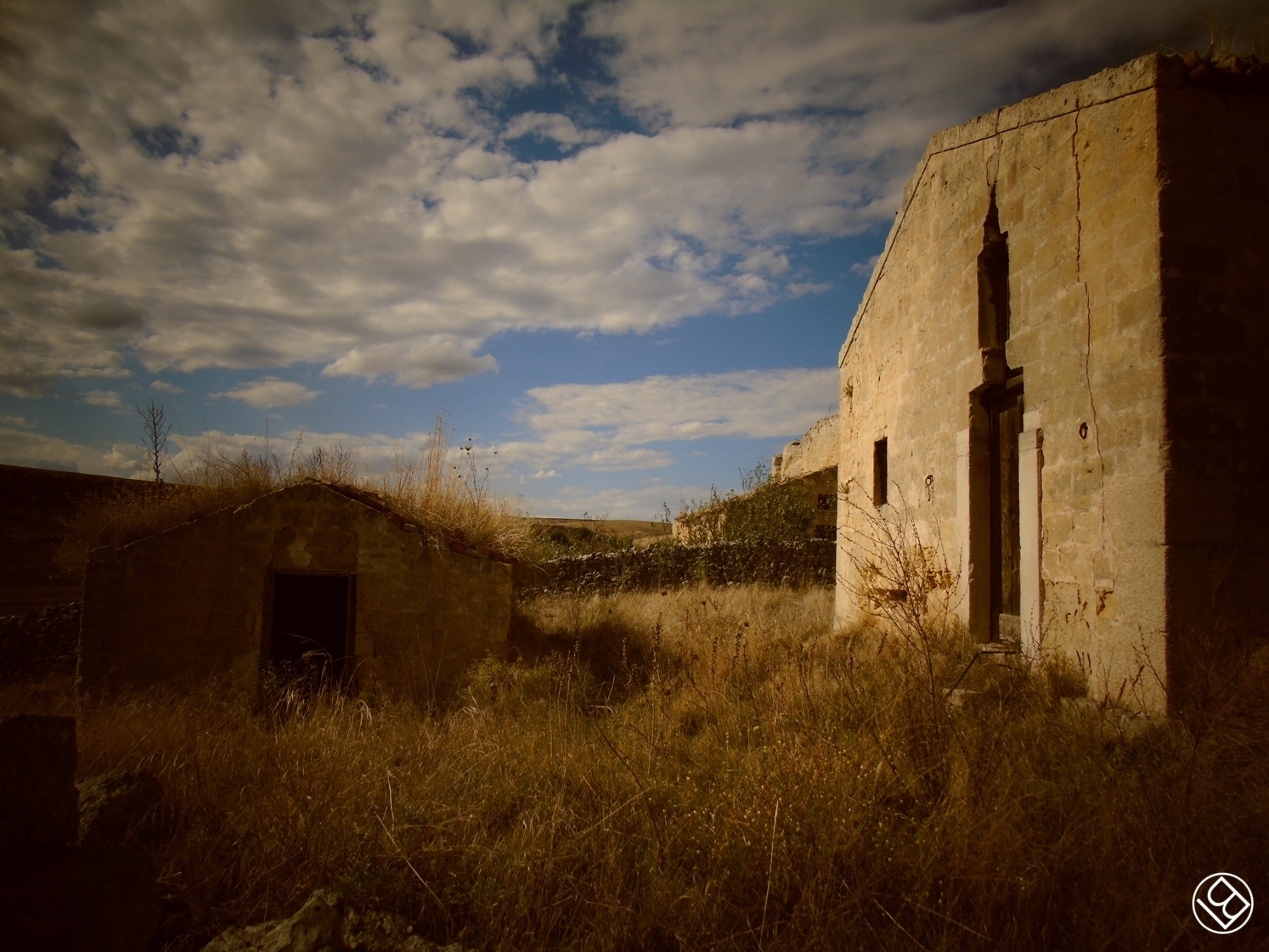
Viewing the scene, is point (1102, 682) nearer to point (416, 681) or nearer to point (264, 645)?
point (416, 681)

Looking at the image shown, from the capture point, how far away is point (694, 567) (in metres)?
14.1

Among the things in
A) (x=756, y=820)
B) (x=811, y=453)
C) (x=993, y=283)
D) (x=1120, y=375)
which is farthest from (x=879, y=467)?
(x=811, y=453)

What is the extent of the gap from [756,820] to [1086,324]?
402 cm

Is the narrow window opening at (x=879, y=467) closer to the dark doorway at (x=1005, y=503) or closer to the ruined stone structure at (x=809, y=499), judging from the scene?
the dark doorway at (x=1005, y=503)

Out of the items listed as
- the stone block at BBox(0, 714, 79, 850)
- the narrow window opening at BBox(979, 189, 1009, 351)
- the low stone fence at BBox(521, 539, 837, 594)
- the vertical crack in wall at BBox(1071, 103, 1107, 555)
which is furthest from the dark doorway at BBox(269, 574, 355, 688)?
A: the vertical crack in wall at BBox(1071, 103, 1107, 555)

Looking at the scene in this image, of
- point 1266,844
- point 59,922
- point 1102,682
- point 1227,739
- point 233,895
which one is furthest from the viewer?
point 1102,682

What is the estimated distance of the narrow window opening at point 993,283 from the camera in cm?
588

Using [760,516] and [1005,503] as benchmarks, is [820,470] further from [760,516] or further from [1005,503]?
[1005,503]

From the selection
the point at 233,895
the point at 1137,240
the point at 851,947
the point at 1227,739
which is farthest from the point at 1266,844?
the point at 233,895

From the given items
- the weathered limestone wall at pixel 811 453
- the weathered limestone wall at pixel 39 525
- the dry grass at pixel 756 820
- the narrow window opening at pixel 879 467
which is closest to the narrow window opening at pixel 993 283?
the narrow window opening at pixel 879 467

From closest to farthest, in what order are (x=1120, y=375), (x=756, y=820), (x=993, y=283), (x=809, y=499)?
(x=756, y=820) → (x=1120, y=375) → (x=993, y=283) → (x=809, y=499)

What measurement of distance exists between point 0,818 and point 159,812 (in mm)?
1092

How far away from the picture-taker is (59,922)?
240 centimetres

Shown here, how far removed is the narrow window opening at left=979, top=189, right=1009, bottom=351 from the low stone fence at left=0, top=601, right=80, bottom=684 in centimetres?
1336
